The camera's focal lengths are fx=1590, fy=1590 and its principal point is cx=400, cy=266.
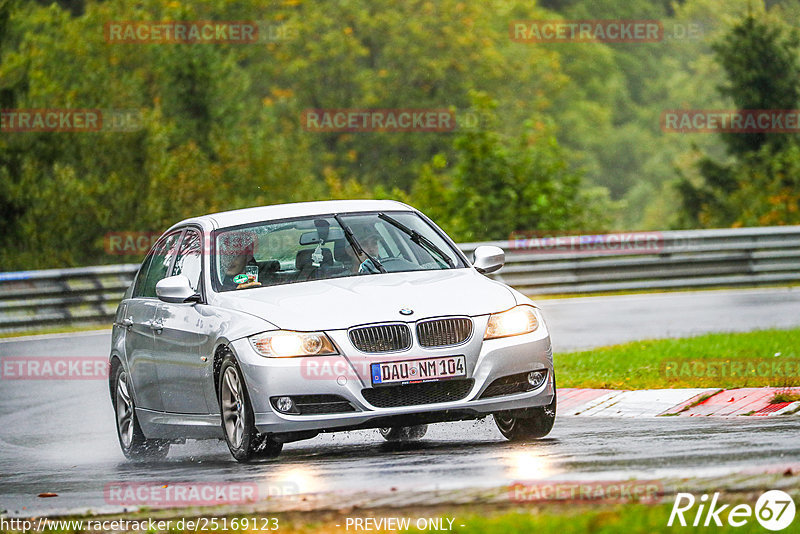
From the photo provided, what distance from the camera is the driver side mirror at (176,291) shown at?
10.3 m

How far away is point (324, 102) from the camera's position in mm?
68562

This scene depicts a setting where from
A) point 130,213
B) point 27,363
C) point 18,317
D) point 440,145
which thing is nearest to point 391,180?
point 440,145

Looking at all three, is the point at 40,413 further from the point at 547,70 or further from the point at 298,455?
the point at 547,70

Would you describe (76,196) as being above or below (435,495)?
below

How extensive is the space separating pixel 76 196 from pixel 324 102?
3172 cm

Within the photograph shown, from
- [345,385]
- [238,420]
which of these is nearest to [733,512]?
[345,385]

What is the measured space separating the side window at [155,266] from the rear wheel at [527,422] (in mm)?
2754

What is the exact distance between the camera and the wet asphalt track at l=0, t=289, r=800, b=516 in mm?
7855

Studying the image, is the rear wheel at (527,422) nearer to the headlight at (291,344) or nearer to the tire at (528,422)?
the tire at (528,422)

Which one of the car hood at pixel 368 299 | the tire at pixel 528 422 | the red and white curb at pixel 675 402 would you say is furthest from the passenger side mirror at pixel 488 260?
the red and white curb at pixel 675 402

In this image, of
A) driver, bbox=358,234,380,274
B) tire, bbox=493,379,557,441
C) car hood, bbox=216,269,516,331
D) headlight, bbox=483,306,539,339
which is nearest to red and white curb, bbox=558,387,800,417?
tire, bbox=493,379,557,441

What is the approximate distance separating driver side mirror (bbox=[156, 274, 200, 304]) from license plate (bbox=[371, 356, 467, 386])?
1686 millimetres

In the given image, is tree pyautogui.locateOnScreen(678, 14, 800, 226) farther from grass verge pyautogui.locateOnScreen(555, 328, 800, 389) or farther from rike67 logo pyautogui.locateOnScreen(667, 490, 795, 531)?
rike67 logo pyautogui.locateOnScreen(667, 490, 795, 531)

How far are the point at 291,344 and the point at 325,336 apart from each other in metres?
0.21
